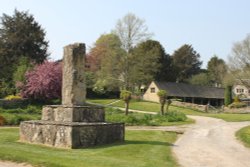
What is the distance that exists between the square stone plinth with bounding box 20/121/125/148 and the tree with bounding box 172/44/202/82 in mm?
78136

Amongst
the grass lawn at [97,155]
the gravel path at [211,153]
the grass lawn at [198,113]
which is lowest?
the gravel path at [211,153]

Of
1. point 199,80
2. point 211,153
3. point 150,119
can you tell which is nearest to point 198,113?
point 150,119

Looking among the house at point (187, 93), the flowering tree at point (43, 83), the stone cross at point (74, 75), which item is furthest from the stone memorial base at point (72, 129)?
the house at point (187, 93)

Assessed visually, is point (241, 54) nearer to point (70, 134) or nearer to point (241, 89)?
point (241, 89)

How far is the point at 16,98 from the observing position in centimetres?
4556

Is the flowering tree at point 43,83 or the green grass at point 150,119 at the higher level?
the flowering tree at point 43,83

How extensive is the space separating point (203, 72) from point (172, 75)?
20.6m

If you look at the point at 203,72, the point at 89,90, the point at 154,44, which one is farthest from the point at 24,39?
the point at 203,72

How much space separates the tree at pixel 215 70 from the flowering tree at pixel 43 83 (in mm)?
51381

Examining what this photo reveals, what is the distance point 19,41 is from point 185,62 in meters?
52.6

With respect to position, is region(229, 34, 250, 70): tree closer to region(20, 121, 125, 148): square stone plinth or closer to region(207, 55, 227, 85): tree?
A: region(207, 55, 227, 85): tree

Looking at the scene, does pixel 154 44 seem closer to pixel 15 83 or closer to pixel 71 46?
pixel 15 83

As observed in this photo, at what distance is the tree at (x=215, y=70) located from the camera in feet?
304

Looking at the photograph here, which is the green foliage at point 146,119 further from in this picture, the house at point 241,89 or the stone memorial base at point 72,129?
the house at point 241,89
